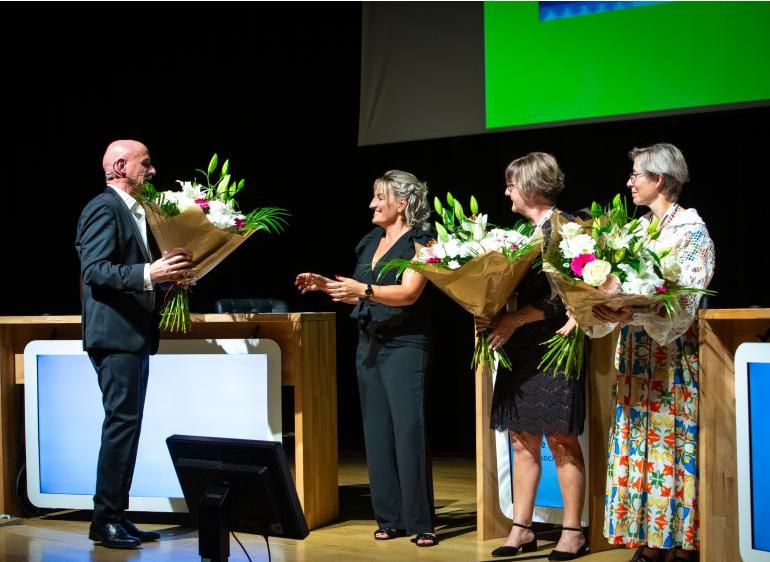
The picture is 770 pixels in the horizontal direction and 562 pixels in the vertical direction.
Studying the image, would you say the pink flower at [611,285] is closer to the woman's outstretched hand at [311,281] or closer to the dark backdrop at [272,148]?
the woman's outstretched hand at [311,281]

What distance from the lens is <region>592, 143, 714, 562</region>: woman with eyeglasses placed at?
10.0 feet

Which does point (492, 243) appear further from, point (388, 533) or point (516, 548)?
point (388, 533)

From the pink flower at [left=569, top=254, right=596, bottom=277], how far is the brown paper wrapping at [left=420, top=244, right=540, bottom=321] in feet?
1.23

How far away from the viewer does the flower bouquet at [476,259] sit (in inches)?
125

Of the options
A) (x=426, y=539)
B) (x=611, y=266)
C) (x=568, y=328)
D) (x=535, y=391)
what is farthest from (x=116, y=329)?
(x=611, y=266)

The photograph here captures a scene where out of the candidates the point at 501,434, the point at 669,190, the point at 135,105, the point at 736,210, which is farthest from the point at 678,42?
the point at 135,105

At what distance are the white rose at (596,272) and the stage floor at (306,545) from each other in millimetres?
1208

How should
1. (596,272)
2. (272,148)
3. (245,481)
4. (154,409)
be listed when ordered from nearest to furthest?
(245,481)
(596,272)
(154,409)
(272,148)

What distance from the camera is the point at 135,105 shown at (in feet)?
21.7

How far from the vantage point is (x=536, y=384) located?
11.2ft

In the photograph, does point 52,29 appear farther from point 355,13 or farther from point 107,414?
point 107,414

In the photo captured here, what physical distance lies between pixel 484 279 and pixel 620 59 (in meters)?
2.20

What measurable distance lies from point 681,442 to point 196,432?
2088 mm

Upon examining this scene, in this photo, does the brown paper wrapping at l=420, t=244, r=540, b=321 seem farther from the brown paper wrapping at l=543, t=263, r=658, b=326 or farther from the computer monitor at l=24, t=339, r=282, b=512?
the computer monitor at l=24, t=339, r=282, b=512
